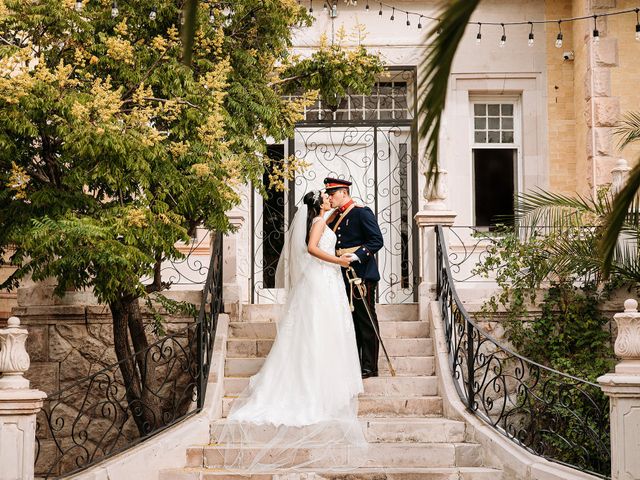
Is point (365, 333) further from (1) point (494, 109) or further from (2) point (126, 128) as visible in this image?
(1) point (494, 109)

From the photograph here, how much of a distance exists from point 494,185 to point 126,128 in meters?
7.54

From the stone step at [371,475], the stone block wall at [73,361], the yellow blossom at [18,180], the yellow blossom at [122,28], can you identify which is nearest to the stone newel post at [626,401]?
the stone step at [371,475]

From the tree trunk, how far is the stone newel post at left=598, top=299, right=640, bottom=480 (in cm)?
446

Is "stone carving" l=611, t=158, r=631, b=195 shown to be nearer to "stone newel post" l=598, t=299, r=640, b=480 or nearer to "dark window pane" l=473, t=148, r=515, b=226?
"dark window pane" l=473, t=148, r=515, b=226

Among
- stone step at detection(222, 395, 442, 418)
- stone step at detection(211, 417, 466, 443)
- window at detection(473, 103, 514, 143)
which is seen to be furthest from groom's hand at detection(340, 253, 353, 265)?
window at detection(473, 103, 514, 143)

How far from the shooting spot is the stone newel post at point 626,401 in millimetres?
7719

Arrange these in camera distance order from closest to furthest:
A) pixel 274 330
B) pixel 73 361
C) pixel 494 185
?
pixel 274 330 < pixel 73 361 < pixel 494 185

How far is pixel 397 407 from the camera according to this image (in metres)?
A: 10.5

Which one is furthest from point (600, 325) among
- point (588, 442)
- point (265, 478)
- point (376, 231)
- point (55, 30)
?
point (55, 30)

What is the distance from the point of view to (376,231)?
10977mm

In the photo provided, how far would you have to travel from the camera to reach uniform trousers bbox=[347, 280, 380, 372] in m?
10.9

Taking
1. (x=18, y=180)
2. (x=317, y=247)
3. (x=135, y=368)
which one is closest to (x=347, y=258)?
(x=317, y=247)

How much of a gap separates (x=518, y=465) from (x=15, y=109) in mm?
5002

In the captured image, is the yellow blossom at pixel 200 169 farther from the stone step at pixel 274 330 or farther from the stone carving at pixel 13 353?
the stone step at pixel 274 330
